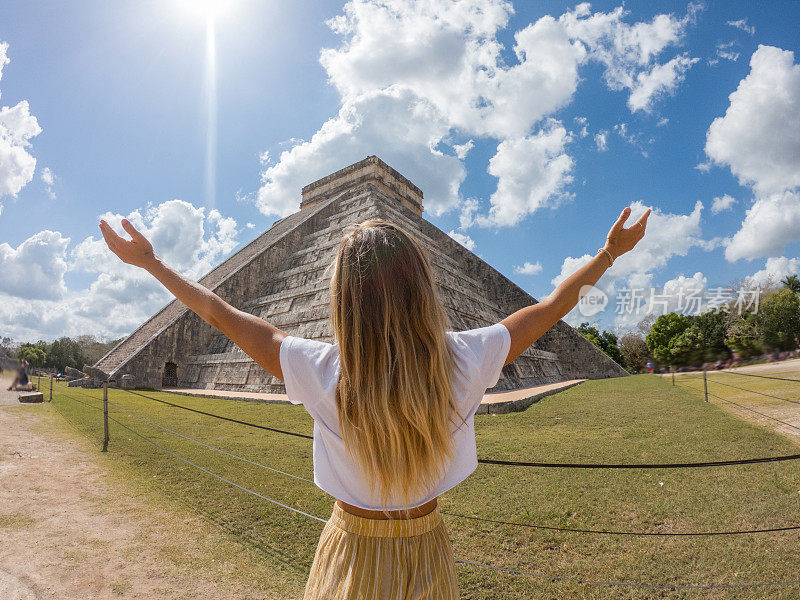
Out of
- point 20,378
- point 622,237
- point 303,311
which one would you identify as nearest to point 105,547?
point 20,378

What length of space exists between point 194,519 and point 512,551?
111 inches

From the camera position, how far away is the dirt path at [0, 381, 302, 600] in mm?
2902

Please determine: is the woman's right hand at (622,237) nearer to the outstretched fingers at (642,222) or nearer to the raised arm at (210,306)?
the outstretched fingers at (642,222)

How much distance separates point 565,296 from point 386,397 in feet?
2.41

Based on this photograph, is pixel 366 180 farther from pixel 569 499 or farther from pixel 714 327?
pixel 569 499

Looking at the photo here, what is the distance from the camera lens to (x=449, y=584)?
4.04ft

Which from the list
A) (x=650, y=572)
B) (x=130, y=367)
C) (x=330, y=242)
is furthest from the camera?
(x=330, y=242)

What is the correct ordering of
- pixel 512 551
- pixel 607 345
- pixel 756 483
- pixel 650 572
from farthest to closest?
pixel 607 345, pixel 756 483, pixel 512 551, pixel 650 572

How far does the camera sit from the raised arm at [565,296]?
4.04 feet

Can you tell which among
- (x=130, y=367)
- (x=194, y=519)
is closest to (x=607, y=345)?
(x=130, y=367)

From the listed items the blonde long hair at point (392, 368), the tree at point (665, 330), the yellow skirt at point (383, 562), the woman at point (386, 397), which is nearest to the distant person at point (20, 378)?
the woman at point (386, 397)

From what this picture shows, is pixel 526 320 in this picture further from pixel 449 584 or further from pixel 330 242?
pixel 330 242

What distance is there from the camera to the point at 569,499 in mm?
3963

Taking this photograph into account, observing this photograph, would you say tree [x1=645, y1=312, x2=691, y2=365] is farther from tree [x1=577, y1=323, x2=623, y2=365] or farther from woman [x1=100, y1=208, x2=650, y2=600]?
woman [x1=100, y1=208, x2=650, y2=600]
